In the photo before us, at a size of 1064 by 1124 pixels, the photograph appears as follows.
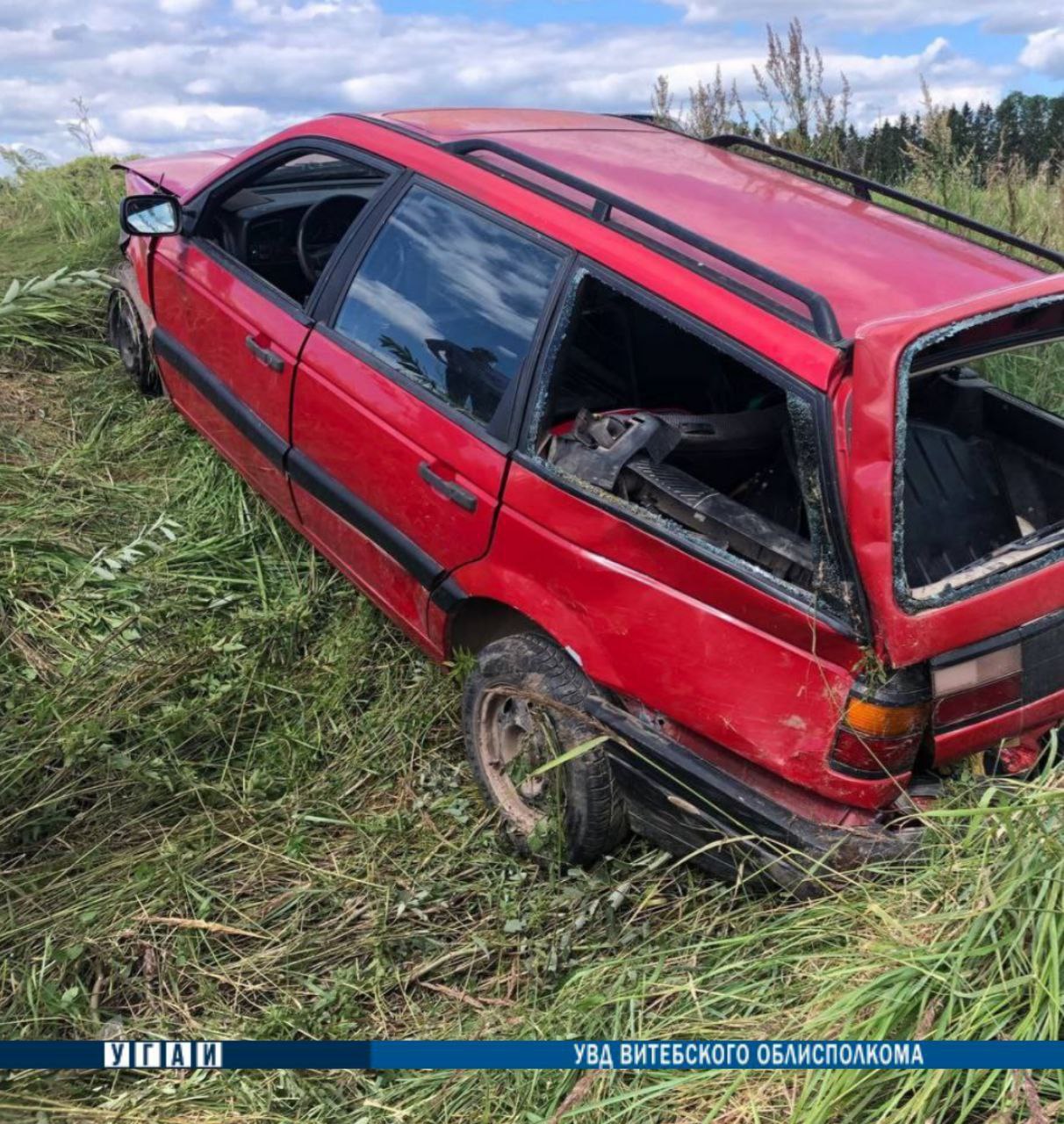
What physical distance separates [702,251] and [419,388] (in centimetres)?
95

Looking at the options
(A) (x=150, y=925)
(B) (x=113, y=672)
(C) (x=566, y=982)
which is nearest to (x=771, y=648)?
(C) (x=566, y=982)

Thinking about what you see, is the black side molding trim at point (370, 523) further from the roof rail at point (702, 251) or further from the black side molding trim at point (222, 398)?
the roof rail at point (702, 251)

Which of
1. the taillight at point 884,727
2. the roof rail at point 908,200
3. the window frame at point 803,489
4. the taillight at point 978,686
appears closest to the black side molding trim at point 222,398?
the window frame at point 803,489

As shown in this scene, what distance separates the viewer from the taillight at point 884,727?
216 cm

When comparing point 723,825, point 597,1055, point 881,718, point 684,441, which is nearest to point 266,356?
point 684,441

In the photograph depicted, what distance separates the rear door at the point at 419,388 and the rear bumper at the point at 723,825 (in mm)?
719

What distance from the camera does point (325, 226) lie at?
163 inches

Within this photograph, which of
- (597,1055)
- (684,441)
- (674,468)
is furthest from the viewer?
(684,441)

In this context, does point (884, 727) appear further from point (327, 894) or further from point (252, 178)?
point (252, 178)

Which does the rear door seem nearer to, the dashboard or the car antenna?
the dashboard

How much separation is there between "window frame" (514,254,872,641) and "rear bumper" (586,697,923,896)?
46 centimetres

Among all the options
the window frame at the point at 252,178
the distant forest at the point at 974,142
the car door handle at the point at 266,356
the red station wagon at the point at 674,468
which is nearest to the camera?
the red station wagon at the point at 674,468

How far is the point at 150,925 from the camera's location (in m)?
2.74

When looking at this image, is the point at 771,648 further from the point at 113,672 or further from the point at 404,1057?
the point at 113,672
